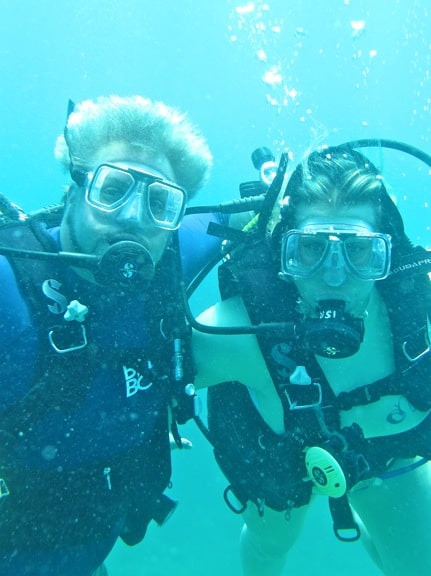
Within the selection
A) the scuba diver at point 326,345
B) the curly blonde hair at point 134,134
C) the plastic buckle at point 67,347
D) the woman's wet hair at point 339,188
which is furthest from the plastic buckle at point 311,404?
the curly blonde hair at point 134,134

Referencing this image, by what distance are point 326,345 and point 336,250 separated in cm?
57

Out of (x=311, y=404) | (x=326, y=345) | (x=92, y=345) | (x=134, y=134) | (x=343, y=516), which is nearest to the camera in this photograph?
(x=326, y=345)

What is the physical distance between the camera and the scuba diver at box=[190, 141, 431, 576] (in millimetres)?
2871

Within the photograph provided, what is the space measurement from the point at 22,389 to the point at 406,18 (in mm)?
28578

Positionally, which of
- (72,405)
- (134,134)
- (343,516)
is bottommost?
(343,516)

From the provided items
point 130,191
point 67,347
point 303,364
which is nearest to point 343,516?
point 303,364

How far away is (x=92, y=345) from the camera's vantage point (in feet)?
9.58

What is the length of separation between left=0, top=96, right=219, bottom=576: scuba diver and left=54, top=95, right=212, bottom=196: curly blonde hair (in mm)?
10

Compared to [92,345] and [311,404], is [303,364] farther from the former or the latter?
[92,345]

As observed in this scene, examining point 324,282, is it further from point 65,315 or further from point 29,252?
point 29,252

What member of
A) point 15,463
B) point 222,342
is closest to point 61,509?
point 15,463

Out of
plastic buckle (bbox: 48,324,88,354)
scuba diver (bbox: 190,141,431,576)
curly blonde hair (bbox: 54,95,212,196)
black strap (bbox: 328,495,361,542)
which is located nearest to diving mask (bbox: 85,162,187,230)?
curly blonde hair (bbox: 54,95,212,196)

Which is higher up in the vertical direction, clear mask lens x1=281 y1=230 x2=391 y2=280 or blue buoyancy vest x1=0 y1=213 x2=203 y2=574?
clear mask lens x1=281 y1=230 x2=391 y2=280

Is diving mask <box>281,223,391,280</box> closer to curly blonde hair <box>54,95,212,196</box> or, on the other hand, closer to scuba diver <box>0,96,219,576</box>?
scuba diver <box>0,96,219,576</box>
